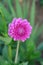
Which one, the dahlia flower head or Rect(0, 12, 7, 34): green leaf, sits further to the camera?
Rect(0, 12, 7, 34): green leaf

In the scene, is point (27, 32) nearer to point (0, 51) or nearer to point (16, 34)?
point (16, 34)

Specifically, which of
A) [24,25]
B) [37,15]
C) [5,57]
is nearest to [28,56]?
[5,57]

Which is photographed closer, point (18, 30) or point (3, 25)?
point (18, 30)

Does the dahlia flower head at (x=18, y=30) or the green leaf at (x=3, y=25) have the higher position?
the green leaf at (x=3, y=25)

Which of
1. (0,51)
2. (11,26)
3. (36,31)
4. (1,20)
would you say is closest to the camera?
(11,26)

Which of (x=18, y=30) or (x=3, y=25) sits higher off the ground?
(x=3, y=25)

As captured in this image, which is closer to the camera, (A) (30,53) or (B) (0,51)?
(A) (30,53)

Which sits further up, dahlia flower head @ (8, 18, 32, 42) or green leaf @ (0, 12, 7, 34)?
green leaf @ (0, 12, 7, 34)

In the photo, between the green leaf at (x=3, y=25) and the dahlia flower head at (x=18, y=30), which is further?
the green leaf at (x=3, y=25)
